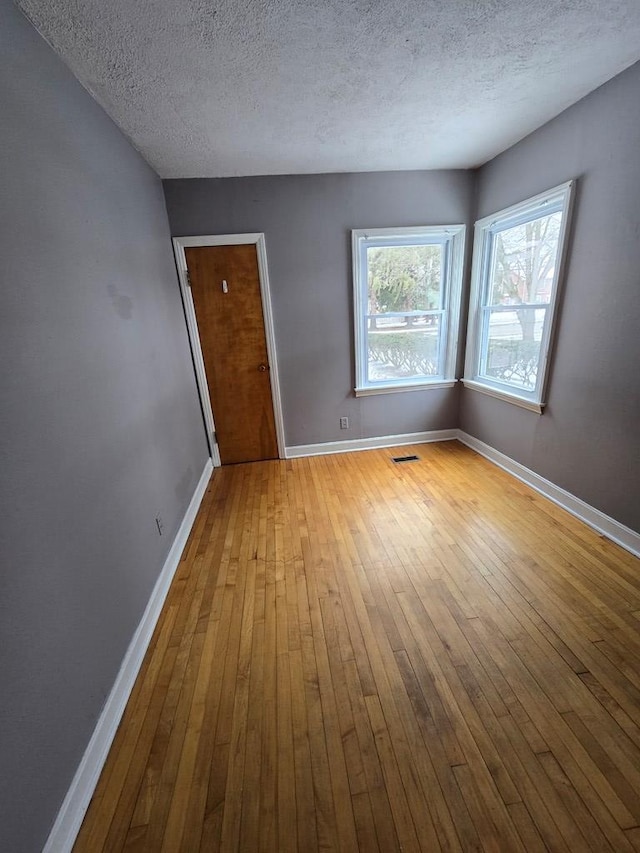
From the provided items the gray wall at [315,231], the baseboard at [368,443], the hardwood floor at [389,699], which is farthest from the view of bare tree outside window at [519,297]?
the hardwood floor at [389,699]

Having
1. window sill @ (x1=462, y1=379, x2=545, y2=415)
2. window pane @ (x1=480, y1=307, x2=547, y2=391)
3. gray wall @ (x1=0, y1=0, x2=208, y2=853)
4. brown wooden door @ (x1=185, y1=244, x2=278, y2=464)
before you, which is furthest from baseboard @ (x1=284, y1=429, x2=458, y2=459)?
gray wall @ (x1=0, y1=0, x2=208, y2=853)

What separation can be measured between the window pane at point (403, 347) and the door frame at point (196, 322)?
980 millimetres

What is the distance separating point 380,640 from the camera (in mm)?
1530

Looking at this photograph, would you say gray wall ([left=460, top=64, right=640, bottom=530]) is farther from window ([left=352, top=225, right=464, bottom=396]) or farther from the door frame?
the door frame

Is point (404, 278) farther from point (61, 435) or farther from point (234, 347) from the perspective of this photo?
point (61, 435)

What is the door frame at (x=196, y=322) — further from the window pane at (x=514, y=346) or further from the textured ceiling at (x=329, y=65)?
the window pane at (x=514, y=346)

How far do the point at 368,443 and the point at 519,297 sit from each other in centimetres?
189

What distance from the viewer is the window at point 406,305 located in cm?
312

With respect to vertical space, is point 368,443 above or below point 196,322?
below

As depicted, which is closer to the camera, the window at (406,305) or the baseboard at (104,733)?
the baseboard at (104,733)

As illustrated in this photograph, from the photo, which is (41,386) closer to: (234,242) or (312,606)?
(312,606)

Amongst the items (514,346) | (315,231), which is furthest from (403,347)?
(315,231)

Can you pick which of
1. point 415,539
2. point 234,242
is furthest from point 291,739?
point 234,242

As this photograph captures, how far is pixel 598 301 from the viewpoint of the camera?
2.03 meters
